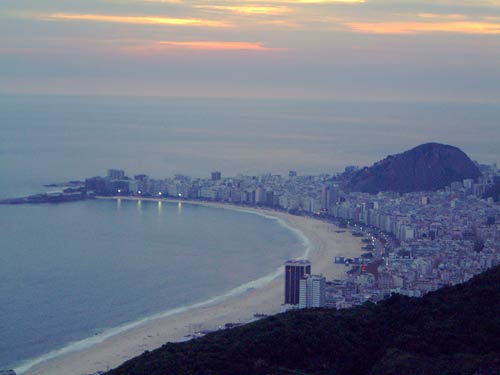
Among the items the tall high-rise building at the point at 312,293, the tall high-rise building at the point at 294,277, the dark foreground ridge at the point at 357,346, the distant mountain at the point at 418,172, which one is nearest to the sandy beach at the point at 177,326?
the tall high-rise building at the point at 294,277

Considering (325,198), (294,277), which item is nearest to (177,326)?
(294,277)

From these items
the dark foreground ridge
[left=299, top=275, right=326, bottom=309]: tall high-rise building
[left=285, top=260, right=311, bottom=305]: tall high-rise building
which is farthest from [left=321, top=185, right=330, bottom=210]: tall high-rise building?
the dark foreground ridge

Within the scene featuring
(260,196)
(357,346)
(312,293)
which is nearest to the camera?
(357,346)

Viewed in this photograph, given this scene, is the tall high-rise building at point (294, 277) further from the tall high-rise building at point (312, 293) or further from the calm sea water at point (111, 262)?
the calm sea water at point (111, 262)

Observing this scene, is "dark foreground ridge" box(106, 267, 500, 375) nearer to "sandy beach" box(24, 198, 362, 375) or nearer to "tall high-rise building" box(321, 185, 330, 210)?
"sandy beach" box(24, 198, 362, 375)

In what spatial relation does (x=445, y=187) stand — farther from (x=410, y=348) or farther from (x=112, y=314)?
(x=410, y=348)

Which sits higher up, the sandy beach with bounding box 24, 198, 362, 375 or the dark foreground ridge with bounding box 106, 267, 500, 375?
the dark foreground ridge with bounding box 106, 267, 500, 375

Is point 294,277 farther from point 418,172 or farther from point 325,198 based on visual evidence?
point 418,172

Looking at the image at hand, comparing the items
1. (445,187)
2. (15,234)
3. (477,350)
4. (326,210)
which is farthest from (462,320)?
(445,187)
